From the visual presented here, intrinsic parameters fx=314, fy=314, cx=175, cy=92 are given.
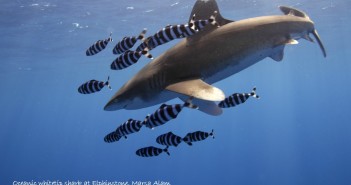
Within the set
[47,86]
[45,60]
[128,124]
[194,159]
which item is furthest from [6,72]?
[194,159]

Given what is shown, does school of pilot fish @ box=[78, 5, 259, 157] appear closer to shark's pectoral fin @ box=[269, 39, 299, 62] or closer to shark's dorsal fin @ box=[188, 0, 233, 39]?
shark's dorsal fin @ box=[188, 0, 233, 39]

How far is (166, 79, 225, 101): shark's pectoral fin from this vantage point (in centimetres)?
432

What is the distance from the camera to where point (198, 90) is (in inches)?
178

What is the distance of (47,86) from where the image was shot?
52156 mm

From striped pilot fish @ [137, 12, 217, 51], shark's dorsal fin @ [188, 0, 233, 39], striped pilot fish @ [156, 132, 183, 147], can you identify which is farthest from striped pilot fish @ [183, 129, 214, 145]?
shark's dorsal fin @ [188, 0, 233, 39]

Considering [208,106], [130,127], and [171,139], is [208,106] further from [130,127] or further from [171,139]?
[130,127]

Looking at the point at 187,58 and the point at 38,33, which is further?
the point at 38,33

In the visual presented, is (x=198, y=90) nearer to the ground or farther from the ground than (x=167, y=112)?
farther from the ground

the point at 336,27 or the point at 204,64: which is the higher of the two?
the point at 204,64

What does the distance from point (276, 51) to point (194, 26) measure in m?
2.02

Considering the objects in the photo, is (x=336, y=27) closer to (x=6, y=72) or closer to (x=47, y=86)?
(x=6, y=72)

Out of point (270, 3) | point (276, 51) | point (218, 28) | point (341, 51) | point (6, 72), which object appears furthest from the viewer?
point (341, 51)

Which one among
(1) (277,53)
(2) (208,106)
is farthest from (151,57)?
(1) (277,53)

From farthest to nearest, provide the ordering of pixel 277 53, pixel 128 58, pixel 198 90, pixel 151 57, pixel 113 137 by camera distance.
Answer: pixel 113 137, pixel 277 53, pixel 128 58, pixel 151 57, pixel 198 90
